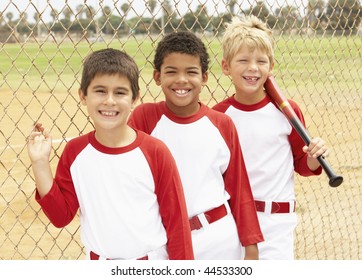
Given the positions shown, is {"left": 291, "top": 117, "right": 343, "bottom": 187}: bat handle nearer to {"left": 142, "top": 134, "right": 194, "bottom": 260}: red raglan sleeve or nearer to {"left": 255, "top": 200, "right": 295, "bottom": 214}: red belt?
{"left": 255, "top": 200, "right": 295, "bottom": 214}: red belt

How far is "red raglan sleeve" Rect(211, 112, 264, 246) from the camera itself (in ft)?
8.63

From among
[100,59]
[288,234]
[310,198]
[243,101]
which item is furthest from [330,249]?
[100,59]

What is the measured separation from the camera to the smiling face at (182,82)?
2600mm

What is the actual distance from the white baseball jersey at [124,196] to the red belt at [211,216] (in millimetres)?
212

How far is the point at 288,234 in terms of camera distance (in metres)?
3.05

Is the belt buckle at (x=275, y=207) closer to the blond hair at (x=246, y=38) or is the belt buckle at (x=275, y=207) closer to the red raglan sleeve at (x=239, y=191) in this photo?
the red raglan sleeve at (x=239, y=191)

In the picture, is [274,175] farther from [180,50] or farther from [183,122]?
[180,50]

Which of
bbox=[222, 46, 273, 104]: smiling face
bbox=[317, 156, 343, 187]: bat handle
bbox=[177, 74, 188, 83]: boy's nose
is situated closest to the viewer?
bbox=[177, 74, 188, 83]: boy's nose

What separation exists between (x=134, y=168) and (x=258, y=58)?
0.91m

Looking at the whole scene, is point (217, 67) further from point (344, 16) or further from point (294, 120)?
point (294, 120)

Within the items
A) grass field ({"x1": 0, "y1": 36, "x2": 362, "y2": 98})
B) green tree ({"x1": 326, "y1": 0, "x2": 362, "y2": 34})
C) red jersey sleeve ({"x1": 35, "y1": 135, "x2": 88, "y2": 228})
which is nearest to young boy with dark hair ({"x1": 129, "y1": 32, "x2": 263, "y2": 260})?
red jersey sleeve ({"x1": 35, "y1": 135, "x2": 88, "y2": 228})

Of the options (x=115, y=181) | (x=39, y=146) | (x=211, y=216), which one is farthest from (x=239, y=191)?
(x=39, y=146)

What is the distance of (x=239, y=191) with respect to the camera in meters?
2.66

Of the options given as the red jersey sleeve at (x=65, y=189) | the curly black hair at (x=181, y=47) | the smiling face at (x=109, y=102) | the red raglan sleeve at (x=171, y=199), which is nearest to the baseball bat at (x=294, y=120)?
the curly black hair at (x=181, y=47)
